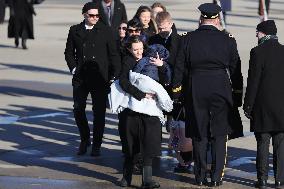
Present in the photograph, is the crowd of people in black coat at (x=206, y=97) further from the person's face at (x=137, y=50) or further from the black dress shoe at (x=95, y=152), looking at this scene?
the black dress shoe at (x=95, y=152)

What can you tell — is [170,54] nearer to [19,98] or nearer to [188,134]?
[188,134]

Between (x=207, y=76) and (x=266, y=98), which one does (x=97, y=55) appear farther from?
(x=266, y=98)

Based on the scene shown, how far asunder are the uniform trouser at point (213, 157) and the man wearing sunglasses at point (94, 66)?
83.2 inches

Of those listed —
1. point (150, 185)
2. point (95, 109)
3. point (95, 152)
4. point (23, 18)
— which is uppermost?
point (95, 109)

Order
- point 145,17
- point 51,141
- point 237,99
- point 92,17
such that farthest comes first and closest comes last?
point 51,141
point 145,17
point 92,17
point 237,99

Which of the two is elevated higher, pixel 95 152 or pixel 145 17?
pixel 145 17

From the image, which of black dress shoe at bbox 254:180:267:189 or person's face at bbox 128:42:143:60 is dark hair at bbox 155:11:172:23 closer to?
person's face at bbox 128:42:143:60

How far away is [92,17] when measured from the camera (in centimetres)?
1260

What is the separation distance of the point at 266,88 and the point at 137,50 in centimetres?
132

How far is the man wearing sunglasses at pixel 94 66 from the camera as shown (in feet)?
41.4

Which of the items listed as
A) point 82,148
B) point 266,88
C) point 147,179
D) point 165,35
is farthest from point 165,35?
point 147,179

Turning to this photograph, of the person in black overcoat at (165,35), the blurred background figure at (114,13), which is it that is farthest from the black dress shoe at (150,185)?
the blurred background figure at (114,13)

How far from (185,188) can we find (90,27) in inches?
113

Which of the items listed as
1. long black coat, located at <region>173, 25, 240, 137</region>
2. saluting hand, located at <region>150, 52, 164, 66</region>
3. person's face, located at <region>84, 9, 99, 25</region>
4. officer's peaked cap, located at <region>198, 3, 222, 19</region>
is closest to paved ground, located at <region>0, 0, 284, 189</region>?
long black coat, located at <region>173, 25, 240, 137</region>
